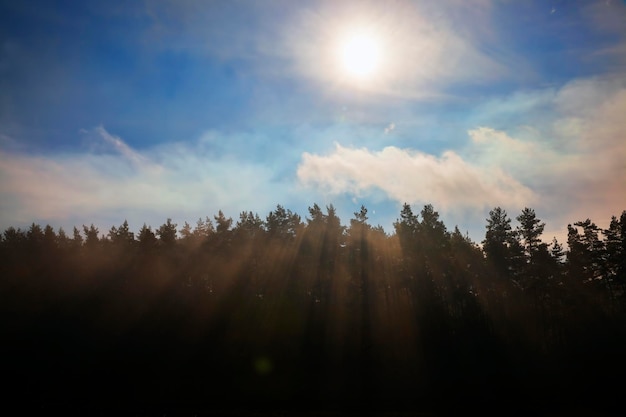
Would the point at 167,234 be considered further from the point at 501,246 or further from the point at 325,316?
the point at 501,246

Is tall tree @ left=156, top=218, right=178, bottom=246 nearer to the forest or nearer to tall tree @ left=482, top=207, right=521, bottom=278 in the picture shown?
the forest

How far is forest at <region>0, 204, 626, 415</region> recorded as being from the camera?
→ 180 ft

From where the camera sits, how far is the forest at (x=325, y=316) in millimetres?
54844

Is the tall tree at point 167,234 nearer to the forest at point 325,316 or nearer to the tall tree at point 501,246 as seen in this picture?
the forest at point 325,316

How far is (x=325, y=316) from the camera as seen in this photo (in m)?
66.8

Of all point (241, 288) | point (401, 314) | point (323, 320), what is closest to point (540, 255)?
point (401, 314)

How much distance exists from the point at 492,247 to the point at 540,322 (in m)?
15.1

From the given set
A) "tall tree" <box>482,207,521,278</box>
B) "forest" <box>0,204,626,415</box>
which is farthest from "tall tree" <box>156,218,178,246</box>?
"tall tree" <box>482,207,521,278</box>

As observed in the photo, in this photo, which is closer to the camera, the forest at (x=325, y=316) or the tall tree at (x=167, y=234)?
the forest at (x=325, y=316)

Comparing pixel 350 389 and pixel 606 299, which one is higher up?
pixel 606 299

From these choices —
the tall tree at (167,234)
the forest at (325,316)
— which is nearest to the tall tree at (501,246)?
the forest at (325,316)

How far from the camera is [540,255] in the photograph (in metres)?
67.5

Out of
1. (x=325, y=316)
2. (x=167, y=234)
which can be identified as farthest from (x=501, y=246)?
(x=167, y=234)

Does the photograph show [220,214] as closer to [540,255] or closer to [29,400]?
[29,400]
